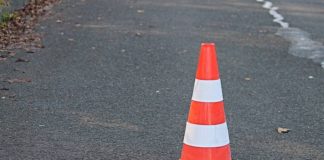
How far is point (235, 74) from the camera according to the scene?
9.04 metres

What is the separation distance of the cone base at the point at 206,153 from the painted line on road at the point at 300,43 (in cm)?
499

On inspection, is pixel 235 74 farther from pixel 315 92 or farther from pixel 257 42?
pixel 257 42

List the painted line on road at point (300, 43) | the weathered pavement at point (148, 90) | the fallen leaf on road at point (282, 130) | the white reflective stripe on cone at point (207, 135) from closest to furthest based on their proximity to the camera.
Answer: the white reflective stripe on cone at point (207, 135)
the weathered pavement at point (148, 90)
the fallen leaf on road at point (282, 130)
the painted line on road at point (300, 43)

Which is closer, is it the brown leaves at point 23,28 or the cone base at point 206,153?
the cone base at point 206,153

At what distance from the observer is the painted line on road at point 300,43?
33.9 ft

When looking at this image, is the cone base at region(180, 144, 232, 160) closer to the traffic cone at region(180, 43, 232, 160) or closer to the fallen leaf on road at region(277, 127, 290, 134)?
the traffic cone at region(180, 43, 232, 160)

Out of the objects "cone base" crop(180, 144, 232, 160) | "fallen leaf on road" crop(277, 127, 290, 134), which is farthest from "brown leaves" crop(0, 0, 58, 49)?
"cone base" crop(180, 144, 232, 160)

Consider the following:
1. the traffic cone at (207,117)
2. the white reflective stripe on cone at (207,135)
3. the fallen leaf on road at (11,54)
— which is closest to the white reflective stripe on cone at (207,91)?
the traffic cone at (207,117)

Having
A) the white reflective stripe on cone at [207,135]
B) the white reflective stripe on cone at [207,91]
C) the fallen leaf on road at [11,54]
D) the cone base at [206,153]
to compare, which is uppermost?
the white reflective stripe on cone at [207,91]

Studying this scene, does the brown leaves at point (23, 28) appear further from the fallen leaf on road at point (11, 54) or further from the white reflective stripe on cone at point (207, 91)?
the white reflective stripe on cone at point (207, 91)

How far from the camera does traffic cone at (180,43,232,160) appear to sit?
491 cm

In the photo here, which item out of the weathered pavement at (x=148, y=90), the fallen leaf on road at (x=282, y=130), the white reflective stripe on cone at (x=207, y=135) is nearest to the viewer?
the white reflective stripe on cone at (x=207, y=135)

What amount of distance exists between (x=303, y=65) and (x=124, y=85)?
8.57 ft

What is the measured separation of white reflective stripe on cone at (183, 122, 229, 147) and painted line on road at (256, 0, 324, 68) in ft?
16.4
